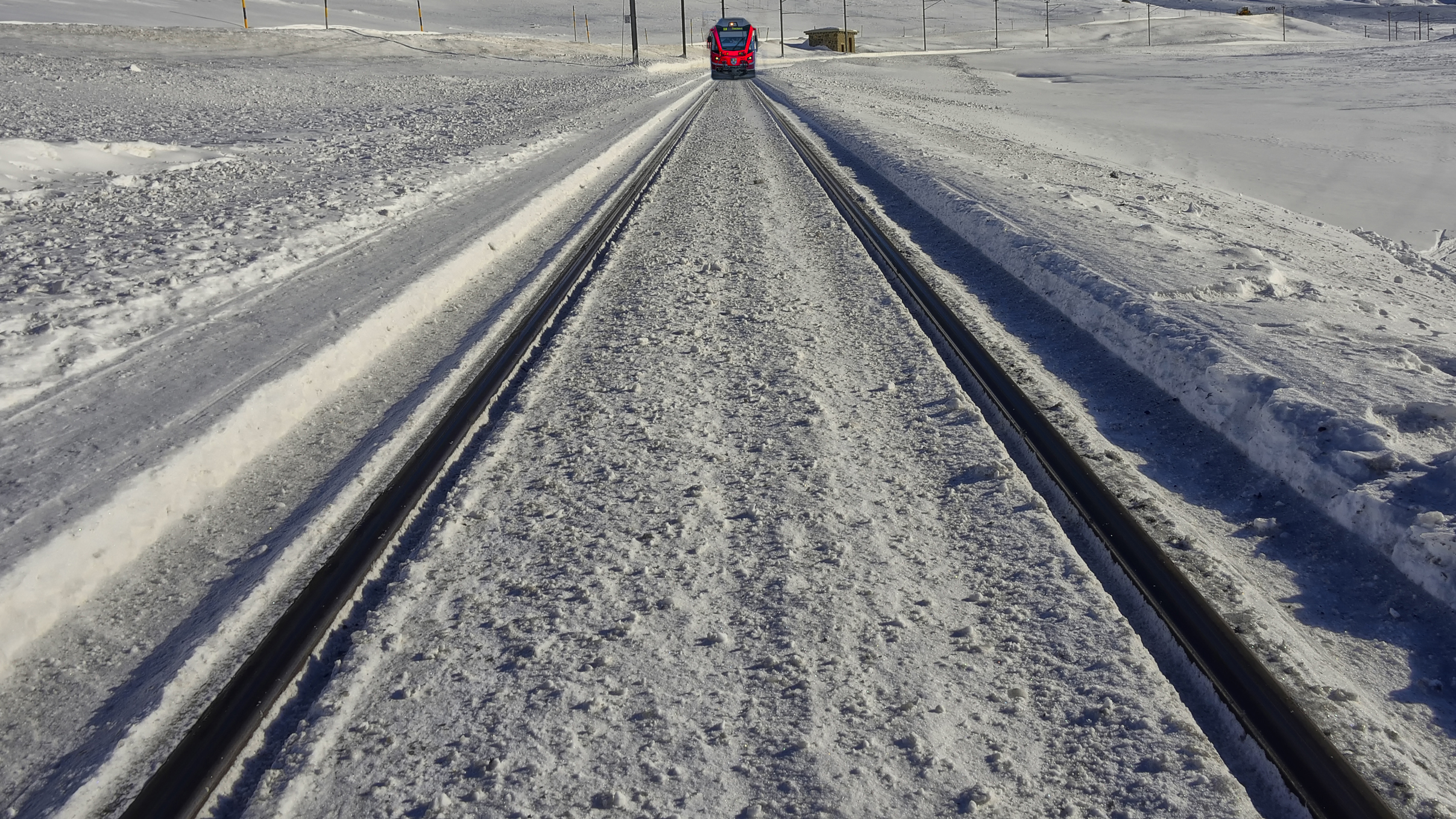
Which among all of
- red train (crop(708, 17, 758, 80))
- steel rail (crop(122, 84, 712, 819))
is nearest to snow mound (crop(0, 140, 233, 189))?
steel rail (crop(122, 84, 712, 819))

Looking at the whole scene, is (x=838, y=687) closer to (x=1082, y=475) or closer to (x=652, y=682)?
(x=652, y=682)

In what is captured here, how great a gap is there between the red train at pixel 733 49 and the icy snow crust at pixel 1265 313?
1238 inches

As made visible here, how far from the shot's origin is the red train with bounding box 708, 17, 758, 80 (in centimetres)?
4347

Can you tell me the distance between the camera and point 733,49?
43469 millimetres

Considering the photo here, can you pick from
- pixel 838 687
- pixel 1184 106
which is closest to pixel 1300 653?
pixel 838 687

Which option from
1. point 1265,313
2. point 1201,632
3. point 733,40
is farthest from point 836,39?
point 1201,632

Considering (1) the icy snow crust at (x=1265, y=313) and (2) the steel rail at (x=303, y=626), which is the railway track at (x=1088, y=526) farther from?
(1) the icy snow crust at (x=1265, y=313)

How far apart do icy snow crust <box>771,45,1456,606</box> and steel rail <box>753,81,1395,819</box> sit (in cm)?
92

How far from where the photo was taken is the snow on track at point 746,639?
254 cm

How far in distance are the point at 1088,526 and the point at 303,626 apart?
3139mm

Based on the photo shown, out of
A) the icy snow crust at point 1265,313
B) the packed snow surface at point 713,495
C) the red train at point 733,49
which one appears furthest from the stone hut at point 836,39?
the packed snow surface at point 713,495

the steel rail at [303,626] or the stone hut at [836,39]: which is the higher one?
the stone hut at [836,39]

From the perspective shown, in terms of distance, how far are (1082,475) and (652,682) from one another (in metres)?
2.41

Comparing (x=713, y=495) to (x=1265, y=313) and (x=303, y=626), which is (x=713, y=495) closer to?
(x=303, y=626)
